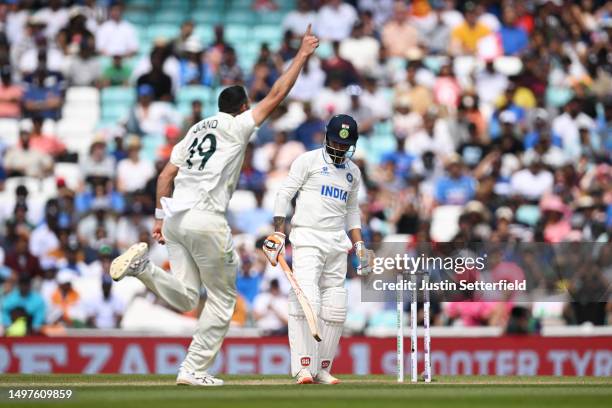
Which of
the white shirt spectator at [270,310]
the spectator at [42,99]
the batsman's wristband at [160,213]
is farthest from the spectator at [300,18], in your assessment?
the batsman's wristband at [160,213]

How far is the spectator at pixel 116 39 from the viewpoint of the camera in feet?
68.7

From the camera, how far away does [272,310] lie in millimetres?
16266

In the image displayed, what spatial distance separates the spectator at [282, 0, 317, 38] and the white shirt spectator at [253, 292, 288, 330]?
6.24 meters

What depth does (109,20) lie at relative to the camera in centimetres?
2128

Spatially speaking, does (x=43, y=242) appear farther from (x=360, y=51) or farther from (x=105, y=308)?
(x=360, y=51)

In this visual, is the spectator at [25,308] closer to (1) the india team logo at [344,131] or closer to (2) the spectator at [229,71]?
(2) the spectator at [229,71]

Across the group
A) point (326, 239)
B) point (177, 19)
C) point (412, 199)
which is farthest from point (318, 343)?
point (177, 19)

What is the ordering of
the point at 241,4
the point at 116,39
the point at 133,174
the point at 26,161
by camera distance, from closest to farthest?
the point at 133,174, the point at 26,161, the point at 116,39, the point at 241,4

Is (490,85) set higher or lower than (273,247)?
higher

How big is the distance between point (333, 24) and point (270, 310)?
6498mm

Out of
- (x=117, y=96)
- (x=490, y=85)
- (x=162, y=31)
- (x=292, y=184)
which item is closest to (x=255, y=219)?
(x=117, y=96)

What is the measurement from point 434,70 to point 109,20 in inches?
196

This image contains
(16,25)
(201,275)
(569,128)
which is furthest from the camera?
(16,25)

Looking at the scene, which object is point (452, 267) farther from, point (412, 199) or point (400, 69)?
point (400, 69)
